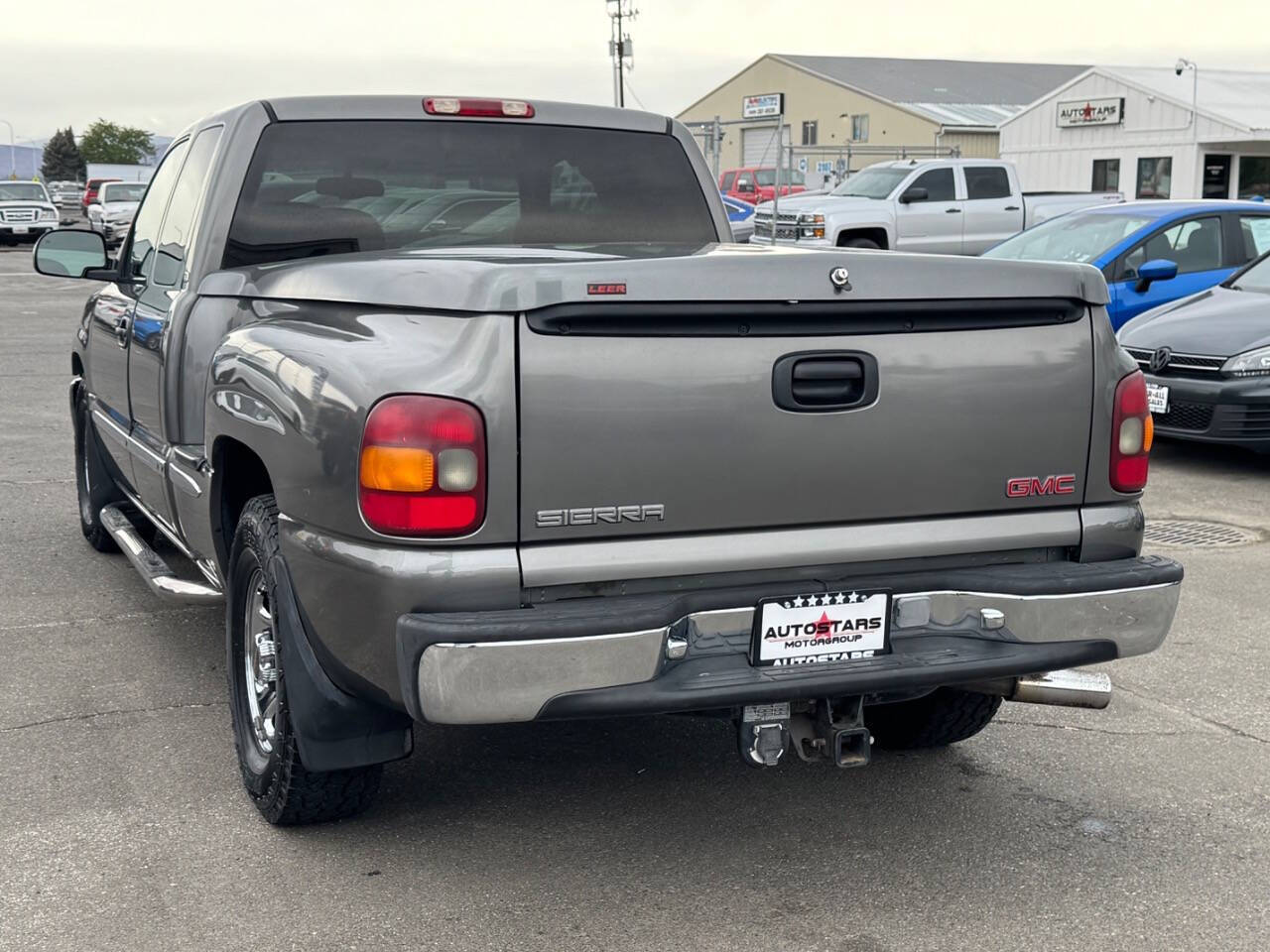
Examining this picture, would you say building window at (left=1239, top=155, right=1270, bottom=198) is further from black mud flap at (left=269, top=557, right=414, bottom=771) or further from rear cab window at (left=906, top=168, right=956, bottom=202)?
black mud flap at (left=269, top=557, right=414, bottom=771)

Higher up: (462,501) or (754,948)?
(462,501)

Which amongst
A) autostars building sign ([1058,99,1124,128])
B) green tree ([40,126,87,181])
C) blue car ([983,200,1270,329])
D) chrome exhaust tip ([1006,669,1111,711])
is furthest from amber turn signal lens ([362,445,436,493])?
green tree ([40,126,87,181])

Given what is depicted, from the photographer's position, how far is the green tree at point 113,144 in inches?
4321

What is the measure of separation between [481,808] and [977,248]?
1956 centimetres

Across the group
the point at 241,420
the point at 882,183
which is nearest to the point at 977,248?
the point at 882,183

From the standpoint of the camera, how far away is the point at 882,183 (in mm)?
A: 22344

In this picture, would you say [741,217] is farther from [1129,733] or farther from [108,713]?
[108,713]

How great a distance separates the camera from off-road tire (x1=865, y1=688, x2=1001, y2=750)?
4.18 metres

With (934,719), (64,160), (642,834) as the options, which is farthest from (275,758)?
(64,160)

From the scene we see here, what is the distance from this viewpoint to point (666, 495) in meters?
3.09

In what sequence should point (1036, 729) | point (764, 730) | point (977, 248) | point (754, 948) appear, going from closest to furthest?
point (754, 948), point (764, 730), point (1036, 729), point (977, 248)

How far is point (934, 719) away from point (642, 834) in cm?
99

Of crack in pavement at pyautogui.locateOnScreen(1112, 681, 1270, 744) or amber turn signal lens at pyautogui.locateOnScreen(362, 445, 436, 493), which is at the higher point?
amber turn signal lens at pyautogui.locateOnScreen(362, 445, 436, 493)

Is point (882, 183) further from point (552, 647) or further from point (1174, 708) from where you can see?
point (552, 647)
